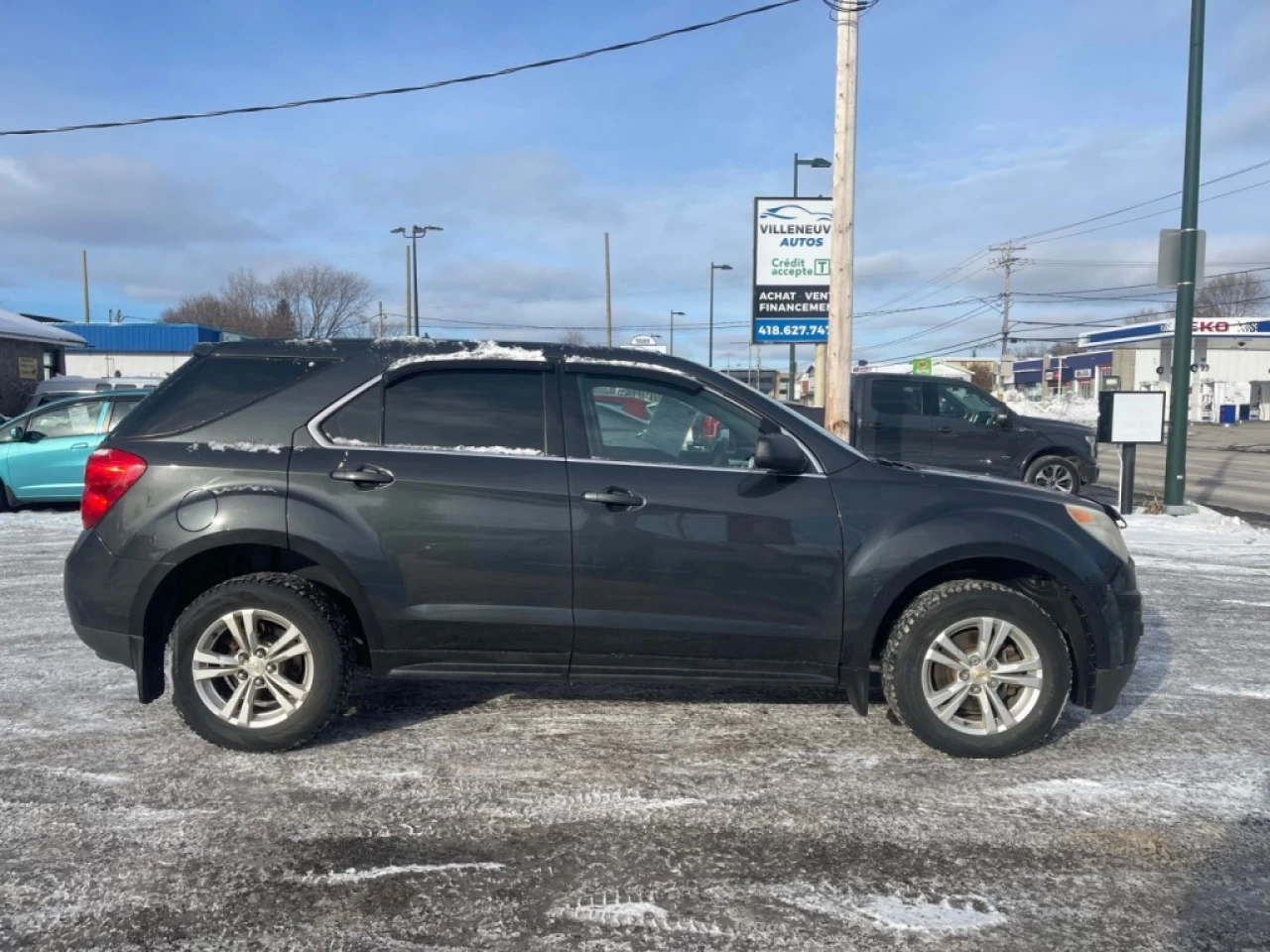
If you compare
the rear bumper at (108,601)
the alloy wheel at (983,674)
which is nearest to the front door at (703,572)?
the alloy wheel at (983,674)

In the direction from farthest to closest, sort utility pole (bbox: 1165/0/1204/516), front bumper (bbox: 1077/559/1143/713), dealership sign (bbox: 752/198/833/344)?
dealership sign (bbox: 752/198/833/344)
utility pole (bbox: 1165/0/1204/516)
front bumper (bbox: 1077/559/1143/713)

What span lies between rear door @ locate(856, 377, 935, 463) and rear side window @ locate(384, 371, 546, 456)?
9492 millimetres

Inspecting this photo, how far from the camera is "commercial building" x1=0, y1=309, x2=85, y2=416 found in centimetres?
2275

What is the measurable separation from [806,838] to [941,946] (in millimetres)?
720

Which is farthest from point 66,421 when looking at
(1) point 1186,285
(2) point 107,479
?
(1) point 1186,285

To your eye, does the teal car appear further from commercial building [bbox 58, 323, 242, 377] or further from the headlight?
commercial building [bbox 58, 323, 242, 377]

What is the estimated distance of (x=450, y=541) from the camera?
13.7ft

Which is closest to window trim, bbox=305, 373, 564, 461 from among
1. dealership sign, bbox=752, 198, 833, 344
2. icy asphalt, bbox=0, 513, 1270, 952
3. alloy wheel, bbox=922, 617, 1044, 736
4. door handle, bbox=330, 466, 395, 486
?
door handle, bbox=330, 466, 395, 486

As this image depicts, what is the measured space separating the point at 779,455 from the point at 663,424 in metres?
0.56

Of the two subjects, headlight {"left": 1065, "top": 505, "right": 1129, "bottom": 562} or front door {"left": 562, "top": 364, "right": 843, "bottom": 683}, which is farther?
headlight {"left": 1065, "top": 505, "right": 1129, "bottom": 562}

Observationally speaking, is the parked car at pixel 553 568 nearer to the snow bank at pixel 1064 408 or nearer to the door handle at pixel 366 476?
the door handle at pixel 366 476

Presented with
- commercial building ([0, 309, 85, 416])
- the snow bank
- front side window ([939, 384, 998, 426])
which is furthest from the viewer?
the snow bank

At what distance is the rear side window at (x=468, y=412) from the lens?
4.34 meters

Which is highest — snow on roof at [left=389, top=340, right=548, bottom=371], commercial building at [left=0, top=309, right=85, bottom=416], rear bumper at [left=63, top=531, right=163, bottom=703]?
commercial building at [left=0, top=309, right=85, bottom=416]
